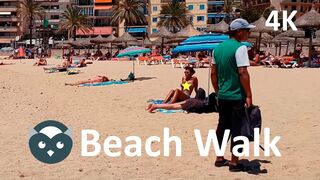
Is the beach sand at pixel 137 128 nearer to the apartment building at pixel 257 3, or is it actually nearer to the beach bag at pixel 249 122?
the beach bag at pixel 249 122

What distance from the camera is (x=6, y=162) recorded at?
650 cm

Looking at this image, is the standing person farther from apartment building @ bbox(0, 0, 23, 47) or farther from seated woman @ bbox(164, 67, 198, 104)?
apartment building @ bbox(0, 0, 23, 47)

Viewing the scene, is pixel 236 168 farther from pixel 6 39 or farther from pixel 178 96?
pixel 6 39

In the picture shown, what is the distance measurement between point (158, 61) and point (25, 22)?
75802mm

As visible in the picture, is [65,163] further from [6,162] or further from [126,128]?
[126,128]

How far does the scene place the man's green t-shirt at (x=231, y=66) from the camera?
224 inches

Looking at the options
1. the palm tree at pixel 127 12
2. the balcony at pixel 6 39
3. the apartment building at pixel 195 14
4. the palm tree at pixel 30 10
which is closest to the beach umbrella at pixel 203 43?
the palm tree at pixel 127 12

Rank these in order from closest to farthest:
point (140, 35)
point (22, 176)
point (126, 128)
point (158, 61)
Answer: point (22, 176) < point (126, 128) < point (158, 61) < point (140, 35)

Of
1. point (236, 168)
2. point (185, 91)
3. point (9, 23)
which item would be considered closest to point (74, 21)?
point (9, 23)

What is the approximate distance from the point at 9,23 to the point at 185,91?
10001cm

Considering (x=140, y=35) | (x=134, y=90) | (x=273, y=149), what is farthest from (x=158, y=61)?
(x=140, y=35)

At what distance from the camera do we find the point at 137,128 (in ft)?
29.9

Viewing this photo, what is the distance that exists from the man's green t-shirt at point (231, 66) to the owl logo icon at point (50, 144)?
95.7 inches

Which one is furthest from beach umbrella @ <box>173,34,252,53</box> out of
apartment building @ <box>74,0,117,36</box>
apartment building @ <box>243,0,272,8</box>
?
apartment building @ <box>74,0,117,36</box>
